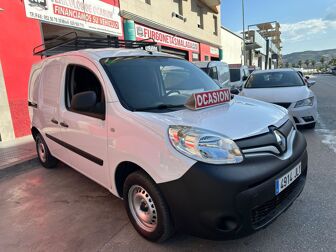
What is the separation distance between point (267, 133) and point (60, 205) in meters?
2.66

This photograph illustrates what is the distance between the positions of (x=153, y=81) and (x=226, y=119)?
1.04 m

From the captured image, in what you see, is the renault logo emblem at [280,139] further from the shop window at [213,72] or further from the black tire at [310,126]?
the shop window at [213,72]

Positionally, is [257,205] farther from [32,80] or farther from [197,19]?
[197,19]

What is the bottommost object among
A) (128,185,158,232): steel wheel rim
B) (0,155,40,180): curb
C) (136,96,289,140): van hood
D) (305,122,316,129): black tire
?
(0,155,40,180): curb

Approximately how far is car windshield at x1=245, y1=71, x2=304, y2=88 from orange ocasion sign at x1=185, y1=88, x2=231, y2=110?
4.48 metres

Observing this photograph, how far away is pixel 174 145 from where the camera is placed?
2148 mm

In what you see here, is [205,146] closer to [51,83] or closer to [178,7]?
[51,83]

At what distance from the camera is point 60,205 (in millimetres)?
3512

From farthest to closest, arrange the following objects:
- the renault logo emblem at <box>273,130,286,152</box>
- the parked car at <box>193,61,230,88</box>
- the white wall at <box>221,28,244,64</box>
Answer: the white wall at <box>221,28,244,64</box> → the parked car at <box>193,61,230,88</box> → the renault logo emblem at <box>273,130,286,152</box>

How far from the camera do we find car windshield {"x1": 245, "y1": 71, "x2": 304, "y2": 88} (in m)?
7.00

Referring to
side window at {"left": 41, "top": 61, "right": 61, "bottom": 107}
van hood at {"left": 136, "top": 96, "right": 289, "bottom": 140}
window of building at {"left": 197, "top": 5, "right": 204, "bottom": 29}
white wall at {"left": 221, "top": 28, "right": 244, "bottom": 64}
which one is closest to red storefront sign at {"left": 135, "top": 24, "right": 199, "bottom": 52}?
window of building at {"left": 197, "top": 5, "right": 204, "bottom": 29}

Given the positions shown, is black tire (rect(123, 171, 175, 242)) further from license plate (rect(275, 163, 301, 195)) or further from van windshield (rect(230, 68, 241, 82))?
van windshield (rect(230, 68, 241, 82))

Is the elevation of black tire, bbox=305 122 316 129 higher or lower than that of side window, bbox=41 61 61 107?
lower

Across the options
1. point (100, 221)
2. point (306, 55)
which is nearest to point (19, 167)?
point (100, 221)
